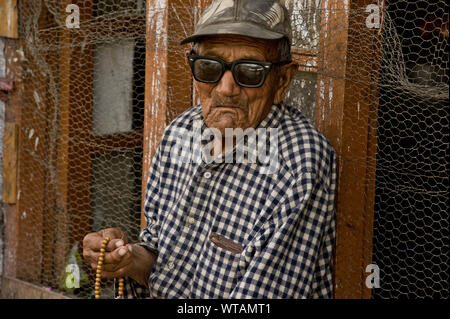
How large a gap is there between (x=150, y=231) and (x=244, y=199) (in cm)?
47

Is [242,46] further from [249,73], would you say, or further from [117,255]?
[117,255]

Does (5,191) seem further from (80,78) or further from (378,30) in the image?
(378,30)

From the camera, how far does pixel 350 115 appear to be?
7.72 feet

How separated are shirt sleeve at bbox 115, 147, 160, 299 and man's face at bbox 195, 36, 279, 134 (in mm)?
396

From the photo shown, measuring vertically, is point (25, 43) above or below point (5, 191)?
above

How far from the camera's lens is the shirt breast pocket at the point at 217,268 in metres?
2.05

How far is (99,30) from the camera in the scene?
3.61 meters

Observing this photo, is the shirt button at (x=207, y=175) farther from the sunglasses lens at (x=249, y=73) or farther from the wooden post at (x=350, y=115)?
the wooden post at (x=350, y=115)

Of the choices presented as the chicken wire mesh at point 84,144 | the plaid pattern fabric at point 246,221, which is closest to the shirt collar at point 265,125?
the plaid pattern fabric at point 246,221

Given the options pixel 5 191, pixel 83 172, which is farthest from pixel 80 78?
pixel 5 191

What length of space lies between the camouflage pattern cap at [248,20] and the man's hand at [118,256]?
30.2 inches

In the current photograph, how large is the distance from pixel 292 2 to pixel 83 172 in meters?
1.85
